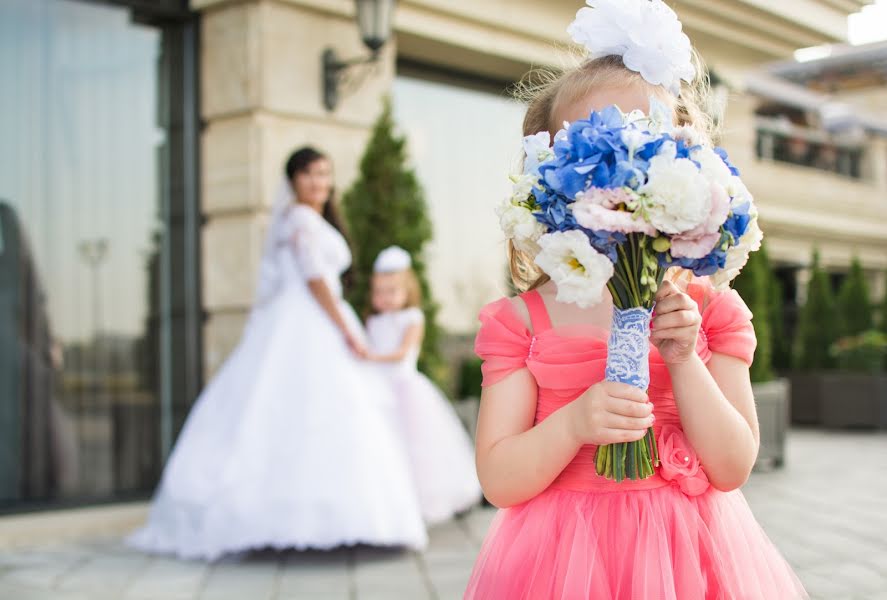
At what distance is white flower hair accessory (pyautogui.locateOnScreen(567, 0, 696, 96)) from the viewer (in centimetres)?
162

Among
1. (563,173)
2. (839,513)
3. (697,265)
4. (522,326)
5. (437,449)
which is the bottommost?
(839,513)

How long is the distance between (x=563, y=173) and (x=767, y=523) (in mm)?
4483

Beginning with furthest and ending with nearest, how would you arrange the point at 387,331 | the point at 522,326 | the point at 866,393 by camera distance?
the point at 866,393, the point at 387,331, the point at 522,326

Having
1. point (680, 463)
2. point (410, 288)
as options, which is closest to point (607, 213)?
point (680, 463)

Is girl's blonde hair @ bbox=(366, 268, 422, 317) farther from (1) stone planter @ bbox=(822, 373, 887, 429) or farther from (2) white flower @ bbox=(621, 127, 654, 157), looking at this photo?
(1) stone planter @ bbox=(822, 373, 887, 429)

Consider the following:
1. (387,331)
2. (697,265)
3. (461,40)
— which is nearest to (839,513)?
(387,331)

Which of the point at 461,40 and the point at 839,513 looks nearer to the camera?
the point at 839,513

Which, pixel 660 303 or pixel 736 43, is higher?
pixel 736 43

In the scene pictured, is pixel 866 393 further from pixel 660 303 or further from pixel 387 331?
pixel 660 303

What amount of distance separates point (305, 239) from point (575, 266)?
3456mm

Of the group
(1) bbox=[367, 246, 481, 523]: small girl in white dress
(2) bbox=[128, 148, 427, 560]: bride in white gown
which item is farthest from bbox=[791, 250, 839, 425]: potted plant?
(2) bbox=[128, 148, 427, 560]: bride in white gown

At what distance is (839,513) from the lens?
5.52 m

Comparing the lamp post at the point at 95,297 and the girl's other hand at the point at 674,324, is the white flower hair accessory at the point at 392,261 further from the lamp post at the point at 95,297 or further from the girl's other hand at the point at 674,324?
the girl's other hand at the point at 674,324

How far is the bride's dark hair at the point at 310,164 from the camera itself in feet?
15.8
